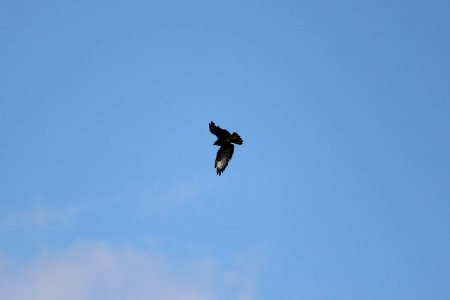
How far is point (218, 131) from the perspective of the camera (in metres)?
54.2

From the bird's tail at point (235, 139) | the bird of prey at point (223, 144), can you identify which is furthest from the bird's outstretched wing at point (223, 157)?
the bird's tail at point (235, 139)

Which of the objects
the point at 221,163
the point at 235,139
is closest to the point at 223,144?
the point at 235,139

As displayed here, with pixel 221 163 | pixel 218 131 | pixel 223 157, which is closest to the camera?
pixel 218 131

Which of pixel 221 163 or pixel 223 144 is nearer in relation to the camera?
pixel 223 144

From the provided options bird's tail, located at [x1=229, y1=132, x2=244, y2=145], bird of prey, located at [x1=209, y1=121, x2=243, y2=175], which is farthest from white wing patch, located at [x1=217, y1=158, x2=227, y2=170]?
bird's tail, located at [x1=229, y1=132, x2=244, y2=145]

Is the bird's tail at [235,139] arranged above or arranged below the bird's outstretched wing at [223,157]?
above

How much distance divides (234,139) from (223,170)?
215cm

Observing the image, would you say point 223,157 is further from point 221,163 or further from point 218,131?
point 218,131

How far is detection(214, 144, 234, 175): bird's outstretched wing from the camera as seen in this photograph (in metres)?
55.0

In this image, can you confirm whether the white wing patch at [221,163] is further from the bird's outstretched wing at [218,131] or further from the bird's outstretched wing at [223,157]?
the bird's outstretched wing at [218,131]

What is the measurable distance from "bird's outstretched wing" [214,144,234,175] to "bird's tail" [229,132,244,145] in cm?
41

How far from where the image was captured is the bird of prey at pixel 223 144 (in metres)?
54.2

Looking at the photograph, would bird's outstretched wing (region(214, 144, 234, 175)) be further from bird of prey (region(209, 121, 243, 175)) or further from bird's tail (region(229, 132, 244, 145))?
bird's tail (region(229, 132, 244, 145))

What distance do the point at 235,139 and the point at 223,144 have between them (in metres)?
0.76
